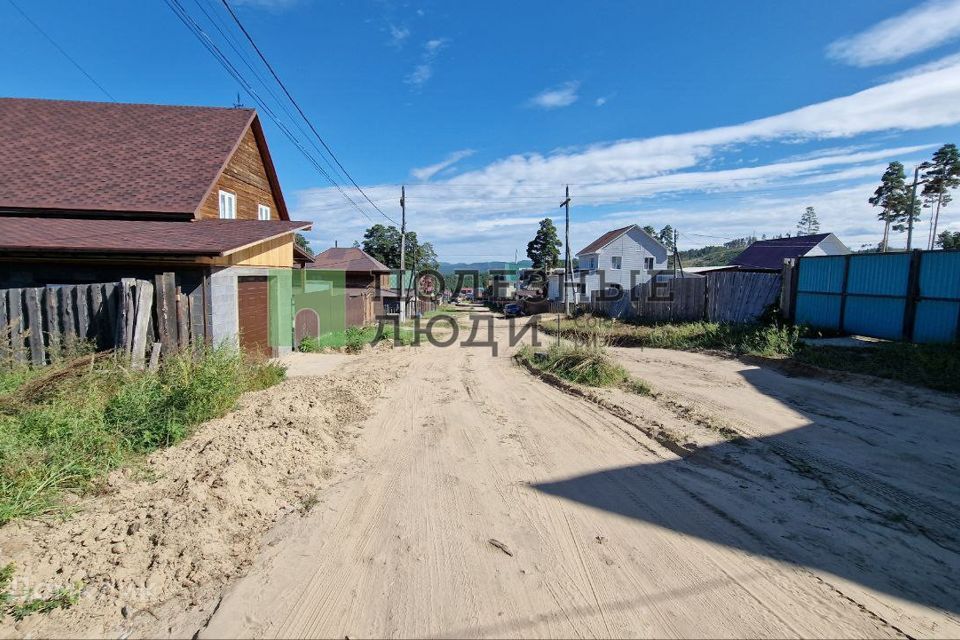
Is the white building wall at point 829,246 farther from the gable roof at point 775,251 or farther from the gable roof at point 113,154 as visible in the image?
the gable roof at point 113,154

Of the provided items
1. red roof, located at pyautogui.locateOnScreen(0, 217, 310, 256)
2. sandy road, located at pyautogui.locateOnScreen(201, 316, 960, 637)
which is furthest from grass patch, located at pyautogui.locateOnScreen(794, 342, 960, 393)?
red roof, located at pyautogui.locateOnScreen(0, 217, 310, 256)

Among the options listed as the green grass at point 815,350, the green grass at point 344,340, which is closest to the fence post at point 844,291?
the green grass at point 815,350

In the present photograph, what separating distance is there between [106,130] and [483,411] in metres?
14.3

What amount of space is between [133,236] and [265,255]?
124 inches

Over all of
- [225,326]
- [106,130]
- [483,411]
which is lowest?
[483,411]

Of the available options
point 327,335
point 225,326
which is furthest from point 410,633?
point 327,335

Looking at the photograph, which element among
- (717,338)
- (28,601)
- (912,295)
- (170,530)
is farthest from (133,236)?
(912,295)

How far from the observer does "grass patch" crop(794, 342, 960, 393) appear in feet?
24.5

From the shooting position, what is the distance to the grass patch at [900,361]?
7469 mm

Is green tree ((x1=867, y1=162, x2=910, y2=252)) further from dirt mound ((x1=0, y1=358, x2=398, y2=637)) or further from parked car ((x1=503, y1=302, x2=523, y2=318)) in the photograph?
dirt mound ((x1=0, y1=358, x2=398, y2=637))

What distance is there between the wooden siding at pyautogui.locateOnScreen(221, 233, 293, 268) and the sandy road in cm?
616

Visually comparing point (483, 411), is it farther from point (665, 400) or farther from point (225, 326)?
point (225, 326)

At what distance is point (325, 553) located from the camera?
10.6 ft

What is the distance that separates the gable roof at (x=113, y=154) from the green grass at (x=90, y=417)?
566 cm
